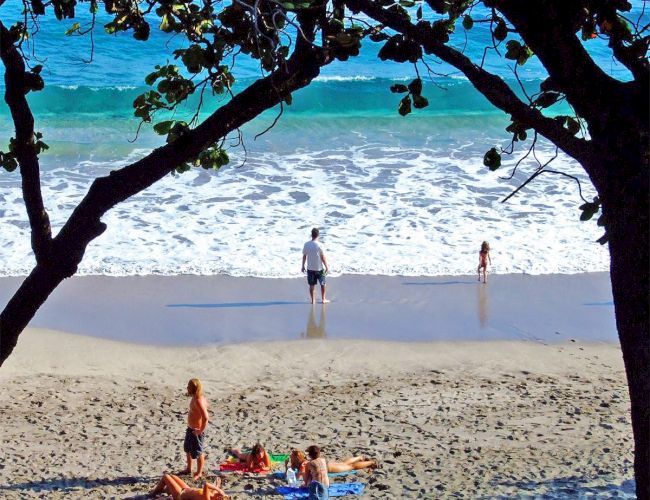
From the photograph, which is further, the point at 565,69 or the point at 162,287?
the point at 162,287

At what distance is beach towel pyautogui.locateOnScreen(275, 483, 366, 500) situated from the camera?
8.74m

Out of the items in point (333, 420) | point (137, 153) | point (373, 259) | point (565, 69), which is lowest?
point (333, 420)

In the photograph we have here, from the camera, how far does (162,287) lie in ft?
47.2

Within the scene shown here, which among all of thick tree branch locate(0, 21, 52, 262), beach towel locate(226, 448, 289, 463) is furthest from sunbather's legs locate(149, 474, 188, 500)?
thick tree branch locate(0, 21, 52, 262)

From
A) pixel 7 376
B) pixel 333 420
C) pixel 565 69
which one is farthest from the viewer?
pixel 7 376

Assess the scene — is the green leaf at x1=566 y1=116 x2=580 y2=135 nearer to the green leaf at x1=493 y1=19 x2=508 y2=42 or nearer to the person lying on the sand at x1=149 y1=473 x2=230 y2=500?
the green leaf at x1=493 y1=19 x2=508 y2=42

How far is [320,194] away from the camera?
1895 cm

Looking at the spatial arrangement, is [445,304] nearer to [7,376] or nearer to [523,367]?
[523,367]

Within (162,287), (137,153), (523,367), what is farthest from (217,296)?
(137,153)

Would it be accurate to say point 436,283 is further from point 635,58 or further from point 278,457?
point 635,58

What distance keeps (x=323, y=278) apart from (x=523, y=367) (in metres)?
3.26

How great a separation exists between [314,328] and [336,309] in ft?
2.26

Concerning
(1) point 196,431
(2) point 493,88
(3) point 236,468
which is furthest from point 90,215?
(3) point 236,468

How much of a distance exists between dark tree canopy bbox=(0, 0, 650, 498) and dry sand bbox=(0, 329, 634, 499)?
13.4 feet
